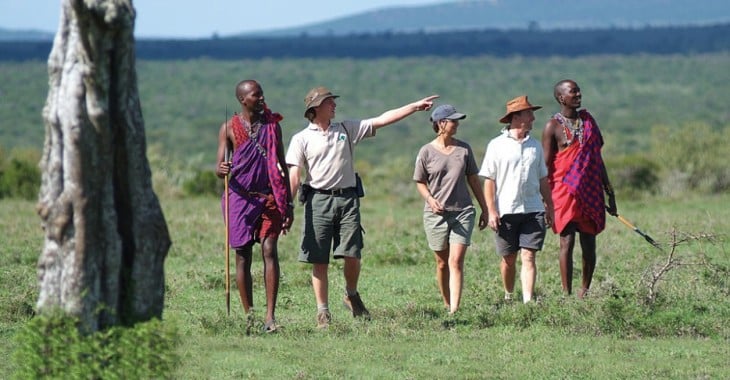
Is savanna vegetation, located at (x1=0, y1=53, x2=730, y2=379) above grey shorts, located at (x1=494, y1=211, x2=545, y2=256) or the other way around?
the other way around

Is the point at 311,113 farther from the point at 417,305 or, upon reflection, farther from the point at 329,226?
the point at 417,305

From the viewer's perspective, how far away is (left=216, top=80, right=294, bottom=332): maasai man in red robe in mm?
10242

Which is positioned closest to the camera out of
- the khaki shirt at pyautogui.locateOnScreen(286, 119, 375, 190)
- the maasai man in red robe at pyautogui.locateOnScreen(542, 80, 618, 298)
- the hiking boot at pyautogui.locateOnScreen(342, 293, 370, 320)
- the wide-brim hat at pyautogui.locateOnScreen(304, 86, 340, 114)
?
the wide-brim hat at pyautogui.locateOnScreen(304, 86, 340, 114)

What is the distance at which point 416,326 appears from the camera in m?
10.3

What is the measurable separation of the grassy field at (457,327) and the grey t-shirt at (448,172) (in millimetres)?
823

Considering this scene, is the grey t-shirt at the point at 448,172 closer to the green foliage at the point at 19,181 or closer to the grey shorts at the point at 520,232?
the grey shorts at the point at 520,232

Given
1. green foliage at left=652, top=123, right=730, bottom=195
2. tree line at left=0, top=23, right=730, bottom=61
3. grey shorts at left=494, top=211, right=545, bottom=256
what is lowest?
tree line at left=0, top=23, right=730, bottom=61

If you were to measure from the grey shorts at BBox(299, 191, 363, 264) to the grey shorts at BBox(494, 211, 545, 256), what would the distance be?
119cm

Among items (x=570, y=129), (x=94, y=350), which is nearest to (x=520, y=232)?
(x=570, y=129)

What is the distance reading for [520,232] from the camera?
36.3 feet

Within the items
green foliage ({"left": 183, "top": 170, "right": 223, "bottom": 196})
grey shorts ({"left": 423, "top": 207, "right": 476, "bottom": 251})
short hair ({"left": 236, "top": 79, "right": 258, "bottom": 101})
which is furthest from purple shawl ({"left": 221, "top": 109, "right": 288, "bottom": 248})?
green foliage ({"left": 183, "top": 170, "right": 223, "bottom": 196})

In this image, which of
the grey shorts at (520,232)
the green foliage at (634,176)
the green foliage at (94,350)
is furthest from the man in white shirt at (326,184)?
the green foliage at (634,176)

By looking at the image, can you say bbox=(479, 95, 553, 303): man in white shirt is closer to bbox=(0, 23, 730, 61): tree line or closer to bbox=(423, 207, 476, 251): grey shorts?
bbox=(423, 207, 476, 251): grey shorts

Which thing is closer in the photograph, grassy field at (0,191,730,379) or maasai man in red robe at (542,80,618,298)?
grassy field at (0,191,730,379)
